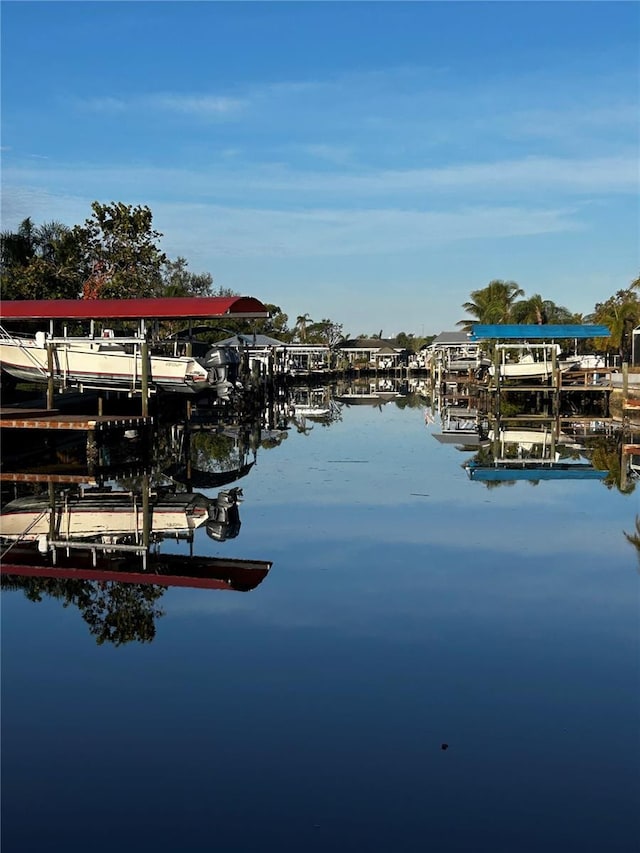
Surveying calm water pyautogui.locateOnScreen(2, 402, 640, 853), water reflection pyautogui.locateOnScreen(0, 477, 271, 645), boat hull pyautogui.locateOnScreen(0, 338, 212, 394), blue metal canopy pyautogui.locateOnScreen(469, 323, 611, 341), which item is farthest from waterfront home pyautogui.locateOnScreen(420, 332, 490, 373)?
calm water pyautogui.locateOnScreen(2, 402, 640, 853)

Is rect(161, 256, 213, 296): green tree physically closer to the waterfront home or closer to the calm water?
the waterfront home

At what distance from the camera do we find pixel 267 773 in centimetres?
607

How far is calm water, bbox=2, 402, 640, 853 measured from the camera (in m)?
5.50

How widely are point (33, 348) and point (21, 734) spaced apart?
2149cm

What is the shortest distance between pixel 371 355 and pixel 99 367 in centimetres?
8537

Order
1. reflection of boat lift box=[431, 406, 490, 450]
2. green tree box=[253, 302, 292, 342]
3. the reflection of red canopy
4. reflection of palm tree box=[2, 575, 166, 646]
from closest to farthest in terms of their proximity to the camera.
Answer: reflection of palm tree box=[2, 575, 166, 646] → the reflection of red canopy → reflection of boat lift box=[431, 406, 490, 450] → green tree box=[253, 302, 292, 342]

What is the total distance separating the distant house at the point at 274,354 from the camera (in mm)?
48688

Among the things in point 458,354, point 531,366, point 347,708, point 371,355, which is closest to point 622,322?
point 531,366

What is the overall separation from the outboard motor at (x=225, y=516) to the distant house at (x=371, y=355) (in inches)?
3038

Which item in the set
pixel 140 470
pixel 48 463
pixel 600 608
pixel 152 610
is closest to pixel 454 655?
pixel 600 608

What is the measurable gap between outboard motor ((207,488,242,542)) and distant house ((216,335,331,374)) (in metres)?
25.4

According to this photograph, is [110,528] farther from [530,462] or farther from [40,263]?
[40,263]

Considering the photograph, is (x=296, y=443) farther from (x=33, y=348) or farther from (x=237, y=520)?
(x=237, y=520)

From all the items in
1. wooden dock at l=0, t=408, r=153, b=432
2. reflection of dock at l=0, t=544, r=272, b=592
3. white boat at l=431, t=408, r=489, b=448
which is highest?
wooden dock at l=0, t=408, r=153, b=432
